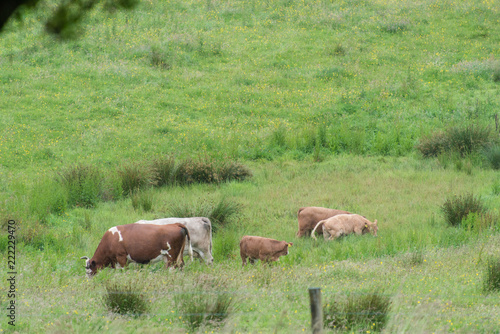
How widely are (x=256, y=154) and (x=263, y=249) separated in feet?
33.8

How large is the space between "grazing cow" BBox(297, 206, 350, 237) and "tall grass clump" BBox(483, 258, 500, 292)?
4.61 metres

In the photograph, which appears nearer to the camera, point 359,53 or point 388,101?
point 388,101

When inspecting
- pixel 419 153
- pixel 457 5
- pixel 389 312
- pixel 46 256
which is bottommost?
pixel 419 153

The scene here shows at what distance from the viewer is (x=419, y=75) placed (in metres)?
26.6

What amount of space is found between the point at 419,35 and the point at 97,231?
24.9 meters

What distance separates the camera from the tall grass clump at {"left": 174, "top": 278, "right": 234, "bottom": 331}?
643 centimetres

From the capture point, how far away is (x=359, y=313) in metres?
6.26

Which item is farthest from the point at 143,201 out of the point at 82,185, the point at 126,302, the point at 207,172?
the point at 126,302

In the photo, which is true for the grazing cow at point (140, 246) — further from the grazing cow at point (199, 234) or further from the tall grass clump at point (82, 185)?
the tall grass clump at point (82, 185)

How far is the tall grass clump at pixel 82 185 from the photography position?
15359mm

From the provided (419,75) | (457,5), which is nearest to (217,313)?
(419,75)

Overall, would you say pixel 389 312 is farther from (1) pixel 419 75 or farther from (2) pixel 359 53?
(2) pixel 359 53

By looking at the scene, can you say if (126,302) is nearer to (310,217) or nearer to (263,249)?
(263,249)

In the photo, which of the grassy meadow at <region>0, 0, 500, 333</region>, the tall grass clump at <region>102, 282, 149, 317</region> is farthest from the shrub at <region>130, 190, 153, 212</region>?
the tall grass clump at <region>102, 282, 149, 317</region>
